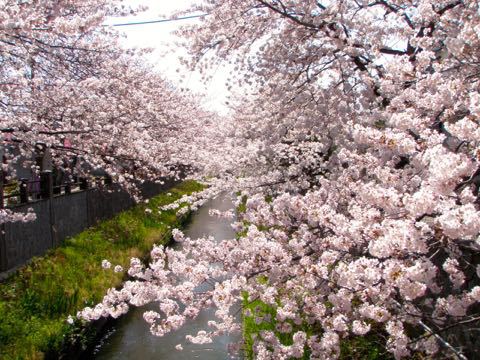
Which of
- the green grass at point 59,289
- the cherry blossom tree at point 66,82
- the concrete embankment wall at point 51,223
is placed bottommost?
the green grass at point 59,289

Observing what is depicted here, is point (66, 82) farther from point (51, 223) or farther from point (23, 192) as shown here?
point (51, 223)

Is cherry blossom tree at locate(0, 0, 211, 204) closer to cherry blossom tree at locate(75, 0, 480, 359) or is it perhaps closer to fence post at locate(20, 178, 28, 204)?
fence post at locate(20, 178, 28, 204)

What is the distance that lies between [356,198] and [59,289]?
687 centimetres

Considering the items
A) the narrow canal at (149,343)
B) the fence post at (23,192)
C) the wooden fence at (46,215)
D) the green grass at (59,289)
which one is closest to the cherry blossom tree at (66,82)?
the fence post at (23,192)

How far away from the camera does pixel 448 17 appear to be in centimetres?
432

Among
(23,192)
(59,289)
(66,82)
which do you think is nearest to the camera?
(66,82)

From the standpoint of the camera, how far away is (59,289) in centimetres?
950

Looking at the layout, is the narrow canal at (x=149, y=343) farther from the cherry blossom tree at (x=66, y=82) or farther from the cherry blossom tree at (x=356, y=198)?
the cherry blossom tree at (x=66, y=82)

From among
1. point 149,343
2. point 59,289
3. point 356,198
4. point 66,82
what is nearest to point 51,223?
point 59,289

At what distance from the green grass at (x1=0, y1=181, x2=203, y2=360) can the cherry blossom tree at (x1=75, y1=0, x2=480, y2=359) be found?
9.42 feet

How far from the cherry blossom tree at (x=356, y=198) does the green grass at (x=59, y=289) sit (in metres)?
2.87

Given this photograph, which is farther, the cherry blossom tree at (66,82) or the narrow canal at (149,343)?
the narrow canal at (149,343)

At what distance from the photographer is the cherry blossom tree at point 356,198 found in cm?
295

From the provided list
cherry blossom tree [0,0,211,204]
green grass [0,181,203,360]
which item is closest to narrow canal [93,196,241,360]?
green grass [0,181,203,360]
